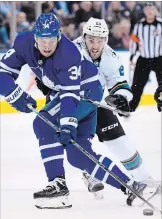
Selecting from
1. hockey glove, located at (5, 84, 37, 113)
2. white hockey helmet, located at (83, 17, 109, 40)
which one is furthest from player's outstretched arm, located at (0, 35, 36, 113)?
white hockey helmet, located at (83, 17, 109, 40)

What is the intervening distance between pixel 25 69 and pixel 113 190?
3357 millimetres

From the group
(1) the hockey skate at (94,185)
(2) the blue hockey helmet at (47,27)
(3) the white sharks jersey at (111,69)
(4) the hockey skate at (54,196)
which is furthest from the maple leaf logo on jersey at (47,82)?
(1) the hockey skate at (94,185)

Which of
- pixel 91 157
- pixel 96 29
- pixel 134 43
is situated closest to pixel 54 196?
pixel 91 157

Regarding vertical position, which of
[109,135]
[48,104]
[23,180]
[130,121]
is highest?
[48,104]

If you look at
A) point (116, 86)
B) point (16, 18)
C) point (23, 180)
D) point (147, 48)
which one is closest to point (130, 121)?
point (147, 48)

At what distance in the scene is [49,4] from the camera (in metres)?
9.77

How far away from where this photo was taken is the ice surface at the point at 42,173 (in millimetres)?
4129

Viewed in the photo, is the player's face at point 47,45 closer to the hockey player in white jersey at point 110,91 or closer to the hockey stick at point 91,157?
the hockey stick at point 91,157

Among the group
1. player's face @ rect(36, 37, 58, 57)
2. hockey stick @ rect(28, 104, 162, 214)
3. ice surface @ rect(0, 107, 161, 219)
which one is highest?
player's face @ rect(36, 37, 58, 57)

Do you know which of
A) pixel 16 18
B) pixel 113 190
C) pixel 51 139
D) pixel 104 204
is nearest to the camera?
pixel 51 139

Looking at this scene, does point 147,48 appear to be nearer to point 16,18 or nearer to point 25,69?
point 25,69

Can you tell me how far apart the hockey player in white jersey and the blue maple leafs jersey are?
0.75 ft

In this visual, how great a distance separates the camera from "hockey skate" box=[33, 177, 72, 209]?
416 centimetres

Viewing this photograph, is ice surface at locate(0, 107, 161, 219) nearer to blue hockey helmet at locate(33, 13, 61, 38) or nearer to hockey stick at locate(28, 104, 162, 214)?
hockey stick at locate(28, 104, 162, 214)
